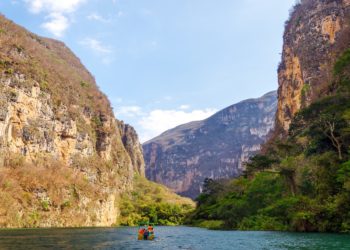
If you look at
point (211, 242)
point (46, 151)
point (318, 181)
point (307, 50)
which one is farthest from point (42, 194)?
point (318, 181)

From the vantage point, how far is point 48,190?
12381 centimetres

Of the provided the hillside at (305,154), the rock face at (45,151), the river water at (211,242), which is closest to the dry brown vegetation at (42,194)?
the rock face at (45,151)

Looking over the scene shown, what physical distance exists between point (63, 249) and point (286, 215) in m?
32.5

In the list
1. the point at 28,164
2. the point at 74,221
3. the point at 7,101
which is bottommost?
the point at 74,221

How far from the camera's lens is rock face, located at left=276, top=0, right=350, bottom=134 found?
102 meters

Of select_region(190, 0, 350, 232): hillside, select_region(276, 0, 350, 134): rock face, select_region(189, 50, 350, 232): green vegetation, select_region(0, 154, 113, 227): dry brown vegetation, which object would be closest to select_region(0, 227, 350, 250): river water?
select_region(189, 50, 350, 232): green vegetation

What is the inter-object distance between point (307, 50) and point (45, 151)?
289 ft

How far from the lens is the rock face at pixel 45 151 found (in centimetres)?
11450

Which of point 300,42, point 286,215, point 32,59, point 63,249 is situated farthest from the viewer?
point 32,59

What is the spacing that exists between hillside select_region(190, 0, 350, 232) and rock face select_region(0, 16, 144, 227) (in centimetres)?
4311

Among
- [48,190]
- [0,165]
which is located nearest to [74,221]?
[48,190]

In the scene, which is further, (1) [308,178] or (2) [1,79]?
(2) [1,79]

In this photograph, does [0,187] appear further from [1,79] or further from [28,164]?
[1,79]

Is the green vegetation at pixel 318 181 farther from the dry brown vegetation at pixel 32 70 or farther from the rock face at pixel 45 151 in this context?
the dry brown vegetation at pixel 32 70
